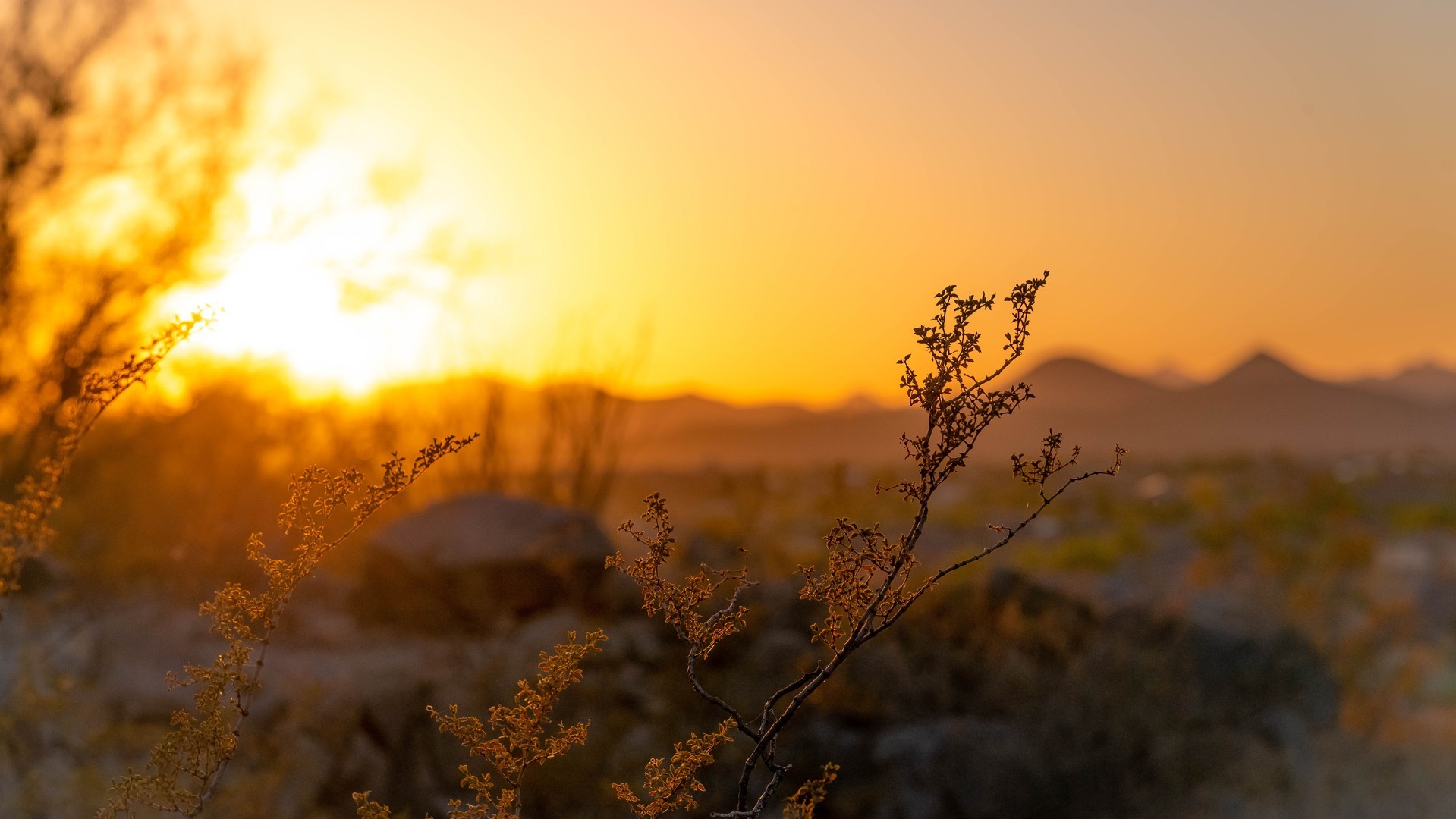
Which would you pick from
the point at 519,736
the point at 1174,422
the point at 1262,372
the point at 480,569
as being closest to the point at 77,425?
the point at 519,736

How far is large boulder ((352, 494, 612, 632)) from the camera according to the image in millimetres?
8188

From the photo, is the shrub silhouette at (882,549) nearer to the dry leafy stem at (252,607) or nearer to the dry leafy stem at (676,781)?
the dry leafy stem at (676,781)

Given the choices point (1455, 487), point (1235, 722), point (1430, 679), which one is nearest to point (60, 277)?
point (1235, 722)

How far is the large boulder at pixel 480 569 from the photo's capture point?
322 inches

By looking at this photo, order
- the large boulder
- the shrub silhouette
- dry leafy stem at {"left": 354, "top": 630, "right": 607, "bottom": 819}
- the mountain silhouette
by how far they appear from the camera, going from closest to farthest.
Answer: the shrub silhouette → dry leafy stem at {"left": 354, "top": 630, "right": 607, "bottom": 819} → the large boulder → the mountain silhouette

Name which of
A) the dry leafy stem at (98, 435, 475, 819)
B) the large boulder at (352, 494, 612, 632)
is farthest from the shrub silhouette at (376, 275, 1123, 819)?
the large boulder at (352, 494, 612, 632)

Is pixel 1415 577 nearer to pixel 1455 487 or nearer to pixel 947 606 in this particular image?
pixel 947 606

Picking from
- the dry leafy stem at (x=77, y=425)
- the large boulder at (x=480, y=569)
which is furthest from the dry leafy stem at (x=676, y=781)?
the large boulder at (x=480, y=569)

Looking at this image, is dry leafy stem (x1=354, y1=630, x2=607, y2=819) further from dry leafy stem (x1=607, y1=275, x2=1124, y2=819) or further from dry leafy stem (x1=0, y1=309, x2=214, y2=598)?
dry leafy stem (x1=0, y1=309, x2=214, y2=598)

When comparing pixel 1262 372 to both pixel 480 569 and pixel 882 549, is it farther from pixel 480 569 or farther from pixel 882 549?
pixel 882 549

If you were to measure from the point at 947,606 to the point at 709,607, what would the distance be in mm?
1589

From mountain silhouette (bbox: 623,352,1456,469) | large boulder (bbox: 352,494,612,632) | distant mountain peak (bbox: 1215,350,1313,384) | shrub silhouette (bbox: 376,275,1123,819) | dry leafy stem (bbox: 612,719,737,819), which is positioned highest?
distant mountain peak (bbox: 1215,350,1313,384)

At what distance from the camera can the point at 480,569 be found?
324 inches

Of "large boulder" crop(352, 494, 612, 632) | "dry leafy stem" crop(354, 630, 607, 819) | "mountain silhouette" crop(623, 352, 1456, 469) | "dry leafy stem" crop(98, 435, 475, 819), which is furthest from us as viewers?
"mountain silhouette" crop(623, 352, 1456, 469)
